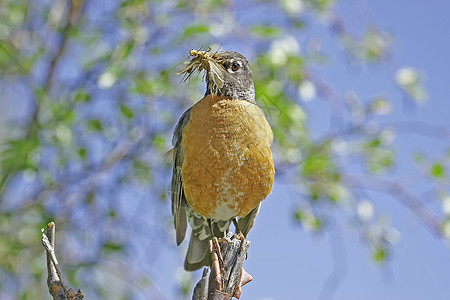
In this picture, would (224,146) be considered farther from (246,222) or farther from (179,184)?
(246,222)

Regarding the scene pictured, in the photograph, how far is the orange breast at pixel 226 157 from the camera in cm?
243

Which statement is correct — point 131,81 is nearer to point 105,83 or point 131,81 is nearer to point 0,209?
point 105,83

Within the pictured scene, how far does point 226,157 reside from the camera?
2.41 meters

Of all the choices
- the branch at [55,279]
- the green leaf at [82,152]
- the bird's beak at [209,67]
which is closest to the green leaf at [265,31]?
the bird's beak at [209,67]

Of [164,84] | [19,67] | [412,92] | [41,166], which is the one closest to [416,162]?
[412,92]

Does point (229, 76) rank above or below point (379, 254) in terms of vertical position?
below

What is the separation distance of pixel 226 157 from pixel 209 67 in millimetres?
382

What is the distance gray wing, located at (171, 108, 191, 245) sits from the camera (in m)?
2.74

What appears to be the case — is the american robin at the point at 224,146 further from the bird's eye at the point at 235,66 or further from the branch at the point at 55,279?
the branch at the point at 55,279

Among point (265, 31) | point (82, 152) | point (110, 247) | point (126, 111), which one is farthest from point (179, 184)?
point (110, 247)

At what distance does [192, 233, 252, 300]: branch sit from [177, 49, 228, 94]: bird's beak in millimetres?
679

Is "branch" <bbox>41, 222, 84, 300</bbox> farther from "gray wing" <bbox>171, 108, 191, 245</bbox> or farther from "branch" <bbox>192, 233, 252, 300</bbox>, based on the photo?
"gray wing" <bbox>171, 108, 191, 245</bbox>

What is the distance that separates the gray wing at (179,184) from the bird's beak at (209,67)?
0.24m

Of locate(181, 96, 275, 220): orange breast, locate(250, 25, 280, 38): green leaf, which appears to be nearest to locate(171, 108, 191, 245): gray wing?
locate(181, 96, 275, 220): orange breast
